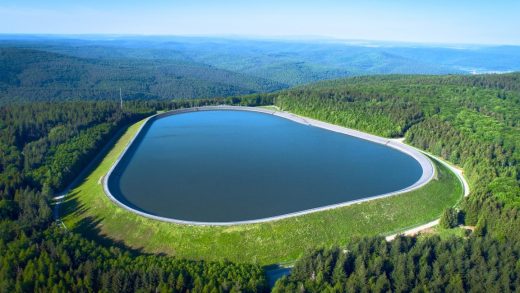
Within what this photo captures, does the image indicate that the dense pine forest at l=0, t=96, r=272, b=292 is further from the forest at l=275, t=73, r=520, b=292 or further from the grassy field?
the forest at l=275, t=73, r=520, b=292

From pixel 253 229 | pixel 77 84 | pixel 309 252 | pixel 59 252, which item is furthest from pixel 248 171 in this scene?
pixel 77 84

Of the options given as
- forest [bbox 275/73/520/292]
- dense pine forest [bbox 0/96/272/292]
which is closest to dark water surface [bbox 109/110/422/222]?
dense pine forest [bbox 0/96/272/292]

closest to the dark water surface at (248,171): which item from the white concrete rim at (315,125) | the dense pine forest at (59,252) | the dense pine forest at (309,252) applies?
the white concrete rim at (315,125)

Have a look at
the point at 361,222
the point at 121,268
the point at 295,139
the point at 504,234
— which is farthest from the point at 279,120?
the point at 121,268

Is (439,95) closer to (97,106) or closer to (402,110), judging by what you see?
(402,110)

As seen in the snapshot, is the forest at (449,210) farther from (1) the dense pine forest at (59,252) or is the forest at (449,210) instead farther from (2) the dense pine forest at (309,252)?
(1) the dense pine forest at (59,252)

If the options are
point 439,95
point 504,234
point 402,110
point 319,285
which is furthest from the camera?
point 439,95
